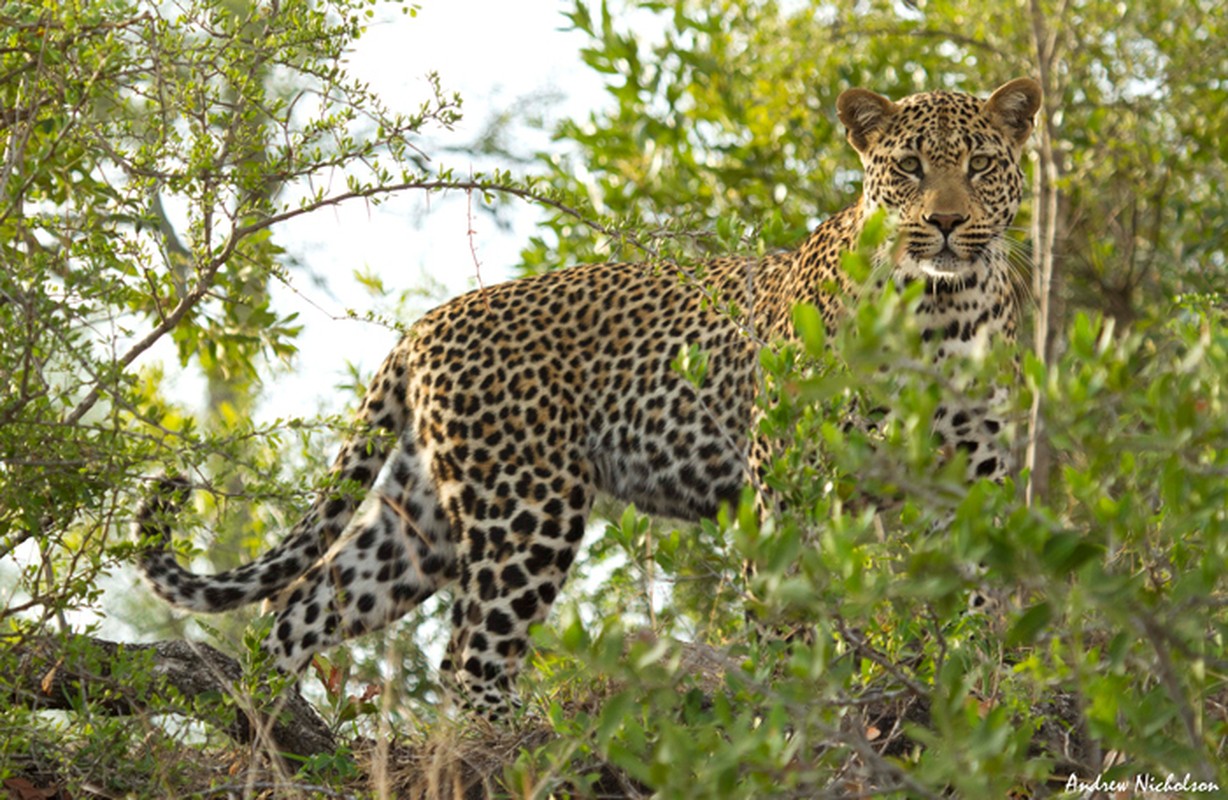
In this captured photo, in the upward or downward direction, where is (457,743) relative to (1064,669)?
downward

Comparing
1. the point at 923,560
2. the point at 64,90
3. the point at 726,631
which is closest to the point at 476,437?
the point at 726,631

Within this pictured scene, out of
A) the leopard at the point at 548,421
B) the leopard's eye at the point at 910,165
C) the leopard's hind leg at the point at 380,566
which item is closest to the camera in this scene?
the leopard's eye at the point at 910,165

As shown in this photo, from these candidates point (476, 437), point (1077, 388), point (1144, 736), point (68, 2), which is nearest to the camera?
point (1077, 388)

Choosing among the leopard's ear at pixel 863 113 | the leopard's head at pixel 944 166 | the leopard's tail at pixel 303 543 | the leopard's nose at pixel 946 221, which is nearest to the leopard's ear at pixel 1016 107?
the leopard's head at pixel 944 166

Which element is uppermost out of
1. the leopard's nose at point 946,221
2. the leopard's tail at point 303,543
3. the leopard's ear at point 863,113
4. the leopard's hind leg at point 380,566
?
the leopard's ear at point 863,113

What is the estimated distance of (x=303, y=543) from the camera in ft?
26.3

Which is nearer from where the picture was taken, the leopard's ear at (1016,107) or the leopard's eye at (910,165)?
the leopard's eye at (910,165)

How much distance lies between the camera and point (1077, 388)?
3100mm

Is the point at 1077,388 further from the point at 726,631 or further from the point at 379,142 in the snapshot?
the point at 726,631

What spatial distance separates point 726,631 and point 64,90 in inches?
168

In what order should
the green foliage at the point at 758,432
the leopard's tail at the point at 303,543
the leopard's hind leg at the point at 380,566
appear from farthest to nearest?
the leopard's hind leg at the point at 380,566
the leopard's tail at the point at 303,543
the green foliage at the point at 758,432

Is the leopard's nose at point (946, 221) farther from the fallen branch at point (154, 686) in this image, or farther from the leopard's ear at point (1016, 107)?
the fallen branch at point (154, 686)

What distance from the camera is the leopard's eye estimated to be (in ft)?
23.1

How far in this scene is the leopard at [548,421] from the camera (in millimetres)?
7148
